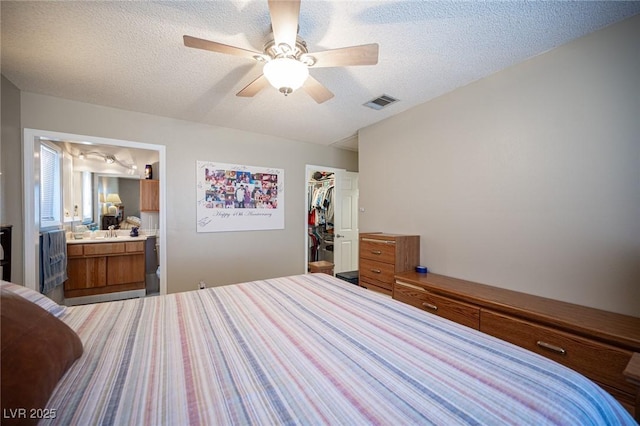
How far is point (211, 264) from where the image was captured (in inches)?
127

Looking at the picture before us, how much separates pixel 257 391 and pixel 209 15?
188 centimetres

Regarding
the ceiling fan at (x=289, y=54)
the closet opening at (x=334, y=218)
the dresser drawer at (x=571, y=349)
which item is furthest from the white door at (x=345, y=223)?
the ceiling fan at (x=289, y=54)

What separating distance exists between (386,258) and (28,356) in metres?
2.41

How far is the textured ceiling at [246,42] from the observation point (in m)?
1.36

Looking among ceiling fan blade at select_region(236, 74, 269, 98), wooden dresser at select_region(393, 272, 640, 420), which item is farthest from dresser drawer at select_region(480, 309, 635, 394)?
ceiling fan blade at select_region(236, 74, 269, 98)

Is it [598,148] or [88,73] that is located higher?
[88,73]

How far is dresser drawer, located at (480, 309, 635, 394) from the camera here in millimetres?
1210

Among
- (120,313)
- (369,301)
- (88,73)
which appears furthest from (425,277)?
(88,73)

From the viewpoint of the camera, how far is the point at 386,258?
2531 millimetres

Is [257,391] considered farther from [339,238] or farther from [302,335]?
[339,238]

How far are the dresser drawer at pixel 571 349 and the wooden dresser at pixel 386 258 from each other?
0.90 metres

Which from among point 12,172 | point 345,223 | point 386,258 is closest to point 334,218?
point 345,223

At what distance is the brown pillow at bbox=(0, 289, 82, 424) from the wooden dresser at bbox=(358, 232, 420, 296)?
7.54 feet

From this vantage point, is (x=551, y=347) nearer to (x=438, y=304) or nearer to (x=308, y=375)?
(x=438, y=304)
